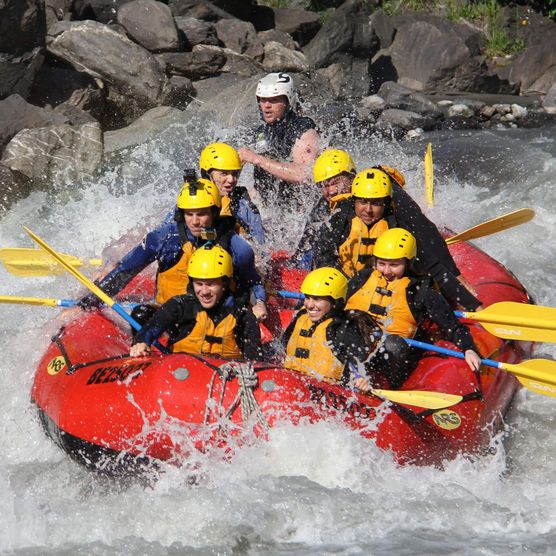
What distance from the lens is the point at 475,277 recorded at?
6113mm

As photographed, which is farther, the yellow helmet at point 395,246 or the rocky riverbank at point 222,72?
the rocky riverbank at point 222,72

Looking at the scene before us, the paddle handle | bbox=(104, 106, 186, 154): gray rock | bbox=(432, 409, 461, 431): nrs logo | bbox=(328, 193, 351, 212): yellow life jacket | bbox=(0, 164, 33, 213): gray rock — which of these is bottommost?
bbox=(104, 106, 186, 154): gray rock

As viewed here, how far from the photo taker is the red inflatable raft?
4.25m

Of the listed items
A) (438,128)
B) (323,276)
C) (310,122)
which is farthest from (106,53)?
(323,276)

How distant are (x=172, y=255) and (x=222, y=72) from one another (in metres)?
9.32

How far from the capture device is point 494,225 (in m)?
6.43

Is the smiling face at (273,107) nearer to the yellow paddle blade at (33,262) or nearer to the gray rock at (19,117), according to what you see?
the yellow paddle blade at (33,262)

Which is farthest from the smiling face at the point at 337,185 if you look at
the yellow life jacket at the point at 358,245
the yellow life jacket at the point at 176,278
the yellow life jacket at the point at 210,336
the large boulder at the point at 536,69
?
the large boulder at the point at 536,69

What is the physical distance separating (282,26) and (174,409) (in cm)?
1295

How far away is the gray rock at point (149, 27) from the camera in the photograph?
13.7m

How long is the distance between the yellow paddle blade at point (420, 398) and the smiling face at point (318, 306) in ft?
1.66

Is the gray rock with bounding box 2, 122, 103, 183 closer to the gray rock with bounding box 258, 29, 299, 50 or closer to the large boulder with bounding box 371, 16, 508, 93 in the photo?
the gray rock with bounding box 258, 29, 299, 50

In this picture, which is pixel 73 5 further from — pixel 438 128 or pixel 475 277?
pixel 475 277


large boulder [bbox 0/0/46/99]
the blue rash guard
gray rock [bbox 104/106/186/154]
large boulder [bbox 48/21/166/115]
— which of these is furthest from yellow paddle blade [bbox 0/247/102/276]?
large boulder [bbox 48/21/166/115]
